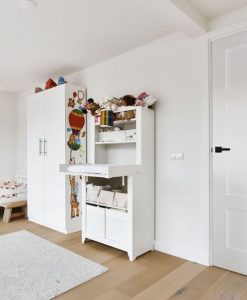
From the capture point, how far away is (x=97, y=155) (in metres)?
3.30

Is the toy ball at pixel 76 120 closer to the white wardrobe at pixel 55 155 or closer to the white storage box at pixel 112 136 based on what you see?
the white wardrobe at pixel 55 155

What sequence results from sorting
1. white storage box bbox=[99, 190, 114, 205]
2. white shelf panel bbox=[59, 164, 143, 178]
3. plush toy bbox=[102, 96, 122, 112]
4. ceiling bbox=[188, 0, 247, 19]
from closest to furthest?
1. ceiling bbox=[188, 0, 247, 19]
2. white shelf panel bbox=[59, 164, 143, 178]
3. white storage box bbox=[99, 190, 114, 205]
4. plush toy bbox=[102, 96, 122, 112]

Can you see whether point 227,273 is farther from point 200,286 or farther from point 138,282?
point 138,282

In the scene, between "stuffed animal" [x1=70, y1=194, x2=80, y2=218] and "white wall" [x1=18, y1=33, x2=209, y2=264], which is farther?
"stuffed animal" [x1=70, y1=194, x2=80, y2=218]

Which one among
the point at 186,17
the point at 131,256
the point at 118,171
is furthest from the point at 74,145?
the point at 186,17

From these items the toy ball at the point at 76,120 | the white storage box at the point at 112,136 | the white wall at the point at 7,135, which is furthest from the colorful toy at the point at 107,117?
the white wall at the point at 7,135

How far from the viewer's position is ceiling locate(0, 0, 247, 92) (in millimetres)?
2211

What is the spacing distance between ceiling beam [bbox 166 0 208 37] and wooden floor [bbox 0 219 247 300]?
2308 mm

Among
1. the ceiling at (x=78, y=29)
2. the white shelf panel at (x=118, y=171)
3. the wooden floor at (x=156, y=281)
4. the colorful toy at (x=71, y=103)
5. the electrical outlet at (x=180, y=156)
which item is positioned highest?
the ceiling at (x=78, y=29)

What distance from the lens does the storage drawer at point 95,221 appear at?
2.88m

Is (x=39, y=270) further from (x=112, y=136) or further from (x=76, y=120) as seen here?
(x=76, y=120)

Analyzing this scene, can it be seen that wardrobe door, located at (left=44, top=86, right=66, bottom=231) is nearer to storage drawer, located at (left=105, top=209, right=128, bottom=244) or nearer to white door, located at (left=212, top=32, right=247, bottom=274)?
storage drawer, located at (left=105, top=209, right=128, bottom=244)

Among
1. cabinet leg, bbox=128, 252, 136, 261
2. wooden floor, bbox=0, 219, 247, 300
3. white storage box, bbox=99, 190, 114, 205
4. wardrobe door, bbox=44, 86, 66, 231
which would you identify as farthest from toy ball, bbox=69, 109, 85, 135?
cabinet leg, bbox=128, 252, 136, 261

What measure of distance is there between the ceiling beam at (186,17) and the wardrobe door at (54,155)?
1.87 meters
